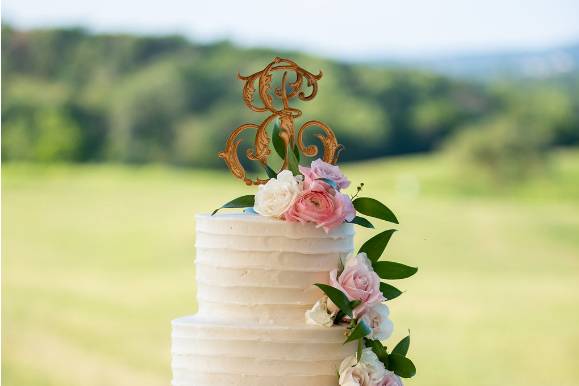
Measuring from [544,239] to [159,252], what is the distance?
2924 mm

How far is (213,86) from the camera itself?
25.7 ft

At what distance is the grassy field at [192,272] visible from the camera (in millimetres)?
7469

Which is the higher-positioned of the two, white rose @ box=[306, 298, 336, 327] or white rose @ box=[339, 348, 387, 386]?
white rose @ box=[306, 298, 336, 327]

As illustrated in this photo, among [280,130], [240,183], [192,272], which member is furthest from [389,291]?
[192,272]

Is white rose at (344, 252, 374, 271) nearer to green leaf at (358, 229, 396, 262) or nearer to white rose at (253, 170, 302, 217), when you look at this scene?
green leaf at (358, 229, 396, 262)

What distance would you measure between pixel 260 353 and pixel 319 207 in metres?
0.33

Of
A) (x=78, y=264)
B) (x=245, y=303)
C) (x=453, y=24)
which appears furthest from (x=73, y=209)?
(x=245, y=303)

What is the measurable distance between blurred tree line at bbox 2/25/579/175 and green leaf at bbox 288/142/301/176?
5228 mm

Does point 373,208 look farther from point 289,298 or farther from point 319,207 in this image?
point 289,298

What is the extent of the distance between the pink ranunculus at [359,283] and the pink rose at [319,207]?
0.09 meters

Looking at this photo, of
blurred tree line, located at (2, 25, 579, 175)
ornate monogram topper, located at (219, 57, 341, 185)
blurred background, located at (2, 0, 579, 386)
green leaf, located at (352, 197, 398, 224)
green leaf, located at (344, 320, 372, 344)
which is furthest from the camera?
blurred tree line, located at (2, 25, 579, 175)

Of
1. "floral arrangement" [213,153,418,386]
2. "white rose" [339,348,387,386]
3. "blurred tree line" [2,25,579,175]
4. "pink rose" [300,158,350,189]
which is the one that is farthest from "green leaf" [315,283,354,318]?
"blurred tree line" [2,25,579,175]

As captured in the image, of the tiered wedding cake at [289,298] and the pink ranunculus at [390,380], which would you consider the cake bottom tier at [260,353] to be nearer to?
the tiered wedding cake at [289,298]

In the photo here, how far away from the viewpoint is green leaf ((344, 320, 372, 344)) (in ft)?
7.01
